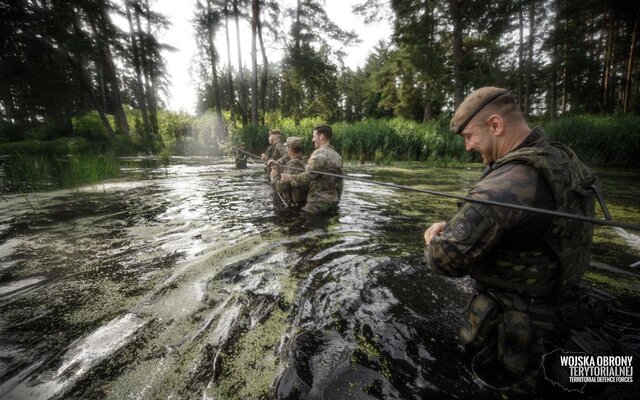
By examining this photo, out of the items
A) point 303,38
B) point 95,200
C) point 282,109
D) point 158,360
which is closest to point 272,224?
point 158,360

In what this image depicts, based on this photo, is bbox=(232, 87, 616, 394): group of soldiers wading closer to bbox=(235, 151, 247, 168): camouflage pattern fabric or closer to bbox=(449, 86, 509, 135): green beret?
bbox=(449, 86, 509, 135): green beret

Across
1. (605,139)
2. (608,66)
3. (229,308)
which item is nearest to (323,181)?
(229,308)

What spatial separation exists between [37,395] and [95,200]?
577 centimetres

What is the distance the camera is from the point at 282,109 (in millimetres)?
29391

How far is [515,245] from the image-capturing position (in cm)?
157

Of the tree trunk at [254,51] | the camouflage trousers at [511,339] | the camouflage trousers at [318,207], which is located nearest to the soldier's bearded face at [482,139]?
the camouflage trousers at [511,339]

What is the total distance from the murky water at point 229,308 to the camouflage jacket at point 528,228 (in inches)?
29.5

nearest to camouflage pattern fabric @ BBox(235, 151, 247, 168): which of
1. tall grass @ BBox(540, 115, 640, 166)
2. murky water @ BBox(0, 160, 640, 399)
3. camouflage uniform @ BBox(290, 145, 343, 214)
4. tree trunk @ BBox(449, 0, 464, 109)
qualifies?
camouflage uniform @ BBox(290, 145, 343, 214)

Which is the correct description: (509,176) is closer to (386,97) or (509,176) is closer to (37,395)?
(37,395)

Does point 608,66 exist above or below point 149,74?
above

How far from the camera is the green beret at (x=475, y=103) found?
1.66 metres

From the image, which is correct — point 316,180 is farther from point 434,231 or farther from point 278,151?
point 434,231

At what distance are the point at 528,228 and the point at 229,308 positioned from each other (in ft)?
7.32

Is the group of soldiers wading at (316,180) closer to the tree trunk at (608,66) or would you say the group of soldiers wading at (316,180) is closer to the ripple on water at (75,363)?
the ripple on water at (75,363)
